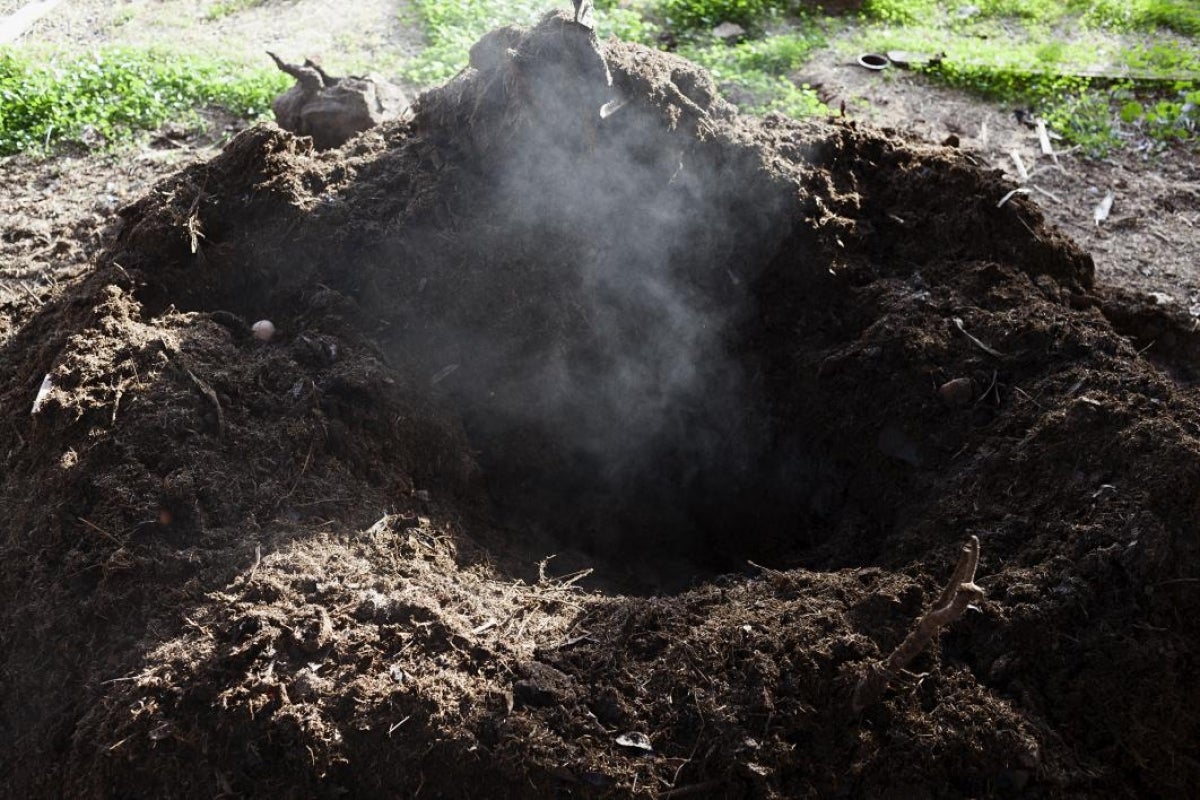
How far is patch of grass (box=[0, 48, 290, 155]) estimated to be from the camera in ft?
18.3

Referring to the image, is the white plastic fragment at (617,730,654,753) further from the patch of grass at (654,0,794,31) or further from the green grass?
the patch of grass at (654,0,794,31)

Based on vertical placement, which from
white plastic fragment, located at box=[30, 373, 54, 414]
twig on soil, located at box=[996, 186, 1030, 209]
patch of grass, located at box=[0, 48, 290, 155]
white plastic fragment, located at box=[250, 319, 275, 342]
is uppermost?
twig on soil, located at box=[996, 186, 1030, 209]

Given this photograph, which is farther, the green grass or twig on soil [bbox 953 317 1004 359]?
the green grass

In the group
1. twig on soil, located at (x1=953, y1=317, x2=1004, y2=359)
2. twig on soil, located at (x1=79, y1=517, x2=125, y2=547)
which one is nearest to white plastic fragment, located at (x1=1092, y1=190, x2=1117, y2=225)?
twig on soil, located at (x1=953, y1=317, x2=1004, y2=359)

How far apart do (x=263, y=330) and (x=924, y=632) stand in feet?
7.31

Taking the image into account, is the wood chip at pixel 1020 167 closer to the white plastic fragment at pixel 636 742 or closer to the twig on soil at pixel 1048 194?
the twig on soil at pixel 1048 194

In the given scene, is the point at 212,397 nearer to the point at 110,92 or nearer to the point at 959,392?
the point at 959,392

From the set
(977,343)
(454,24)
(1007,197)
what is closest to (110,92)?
(454,24)

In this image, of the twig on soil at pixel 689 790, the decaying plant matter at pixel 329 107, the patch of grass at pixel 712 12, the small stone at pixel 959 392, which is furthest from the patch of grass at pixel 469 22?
the twig on soil at pixel 689 790

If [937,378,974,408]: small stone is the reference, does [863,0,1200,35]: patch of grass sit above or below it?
above

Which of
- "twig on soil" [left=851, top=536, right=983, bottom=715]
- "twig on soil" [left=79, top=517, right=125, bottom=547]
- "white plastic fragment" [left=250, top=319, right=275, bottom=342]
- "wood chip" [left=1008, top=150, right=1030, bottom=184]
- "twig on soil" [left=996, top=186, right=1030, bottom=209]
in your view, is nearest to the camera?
"twig on soil" [left=851, top=536, right=983, bottom=715]

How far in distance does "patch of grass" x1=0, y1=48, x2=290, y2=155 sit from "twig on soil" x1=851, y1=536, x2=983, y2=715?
5.16 m

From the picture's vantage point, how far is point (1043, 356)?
117 inches

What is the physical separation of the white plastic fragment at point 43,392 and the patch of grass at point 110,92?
3.24m
